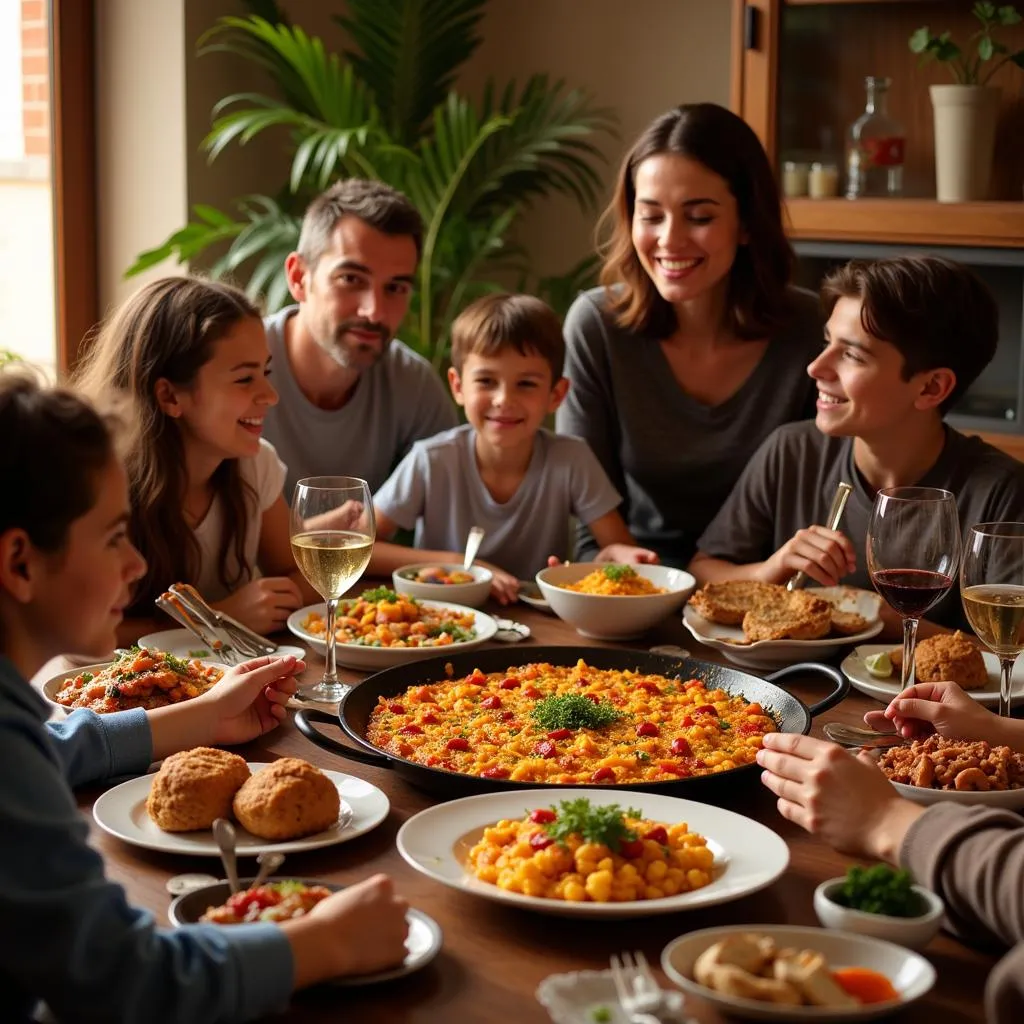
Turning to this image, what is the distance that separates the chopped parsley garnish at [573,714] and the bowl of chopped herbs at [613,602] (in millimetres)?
433

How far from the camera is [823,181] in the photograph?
4.08 m

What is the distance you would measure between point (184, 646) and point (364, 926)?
1.07 m

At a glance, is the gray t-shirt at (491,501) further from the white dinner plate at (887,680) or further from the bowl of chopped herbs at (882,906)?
the bowl of chopped herbs at (882,906)

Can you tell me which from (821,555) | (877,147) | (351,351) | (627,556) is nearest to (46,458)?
(821,555)

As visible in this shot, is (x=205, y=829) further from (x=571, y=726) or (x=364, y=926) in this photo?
(x=571, y=726)

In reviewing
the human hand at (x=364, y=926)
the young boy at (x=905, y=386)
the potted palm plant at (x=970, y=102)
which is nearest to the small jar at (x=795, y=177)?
the potted palm plant at (x=970, y=102)

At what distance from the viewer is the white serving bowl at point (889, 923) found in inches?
48.6

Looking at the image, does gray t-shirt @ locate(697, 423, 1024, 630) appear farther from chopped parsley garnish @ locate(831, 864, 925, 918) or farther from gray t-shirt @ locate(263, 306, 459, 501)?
chopped parsley garnish @ locate(831, 864, 925, 918)

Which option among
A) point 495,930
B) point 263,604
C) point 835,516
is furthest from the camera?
point 835,516

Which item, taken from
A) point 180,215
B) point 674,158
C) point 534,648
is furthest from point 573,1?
point 534,648

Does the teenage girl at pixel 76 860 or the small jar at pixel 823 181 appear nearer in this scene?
the teenage girl at pixel 76 860

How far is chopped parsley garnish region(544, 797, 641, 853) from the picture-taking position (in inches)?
53.1

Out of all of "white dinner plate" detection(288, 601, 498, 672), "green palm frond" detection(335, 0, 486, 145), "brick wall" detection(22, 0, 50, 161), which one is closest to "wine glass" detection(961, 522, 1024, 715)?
"white dinner plate" detection(288, 601, 498, 672)

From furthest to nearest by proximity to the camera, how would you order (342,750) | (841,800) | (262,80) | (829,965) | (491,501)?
(262,80), (491,501), (342,750), (841,800), (829,965)
